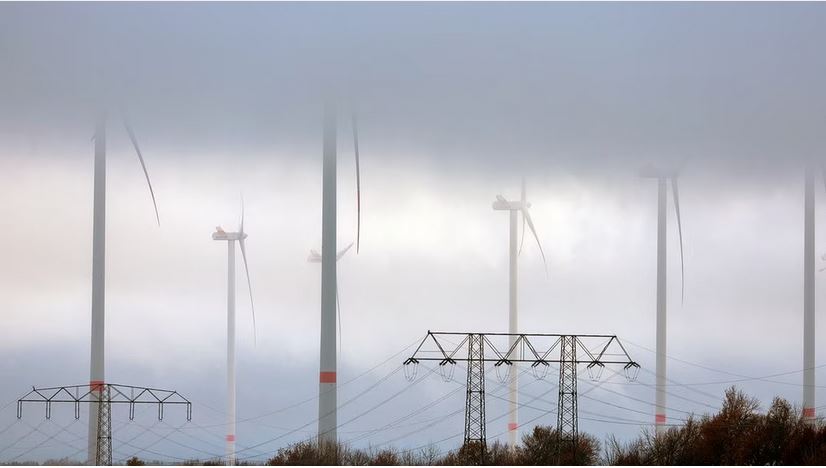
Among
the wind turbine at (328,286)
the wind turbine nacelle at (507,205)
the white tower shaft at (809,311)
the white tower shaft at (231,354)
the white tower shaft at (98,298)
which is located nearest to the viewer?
the wind turbine at (328,286)

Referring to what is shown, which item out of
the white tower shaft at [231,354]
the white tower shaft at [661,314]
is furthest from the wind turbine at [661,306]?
the white tower shaft at [231,354]

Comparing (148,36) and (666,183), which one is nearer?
(148,36)

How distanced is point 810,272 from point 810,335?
3900mm

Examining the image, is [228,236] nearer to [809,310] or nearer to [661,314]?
[661,314]

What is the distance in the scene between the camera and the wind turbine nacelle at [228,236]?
92725 millimetres

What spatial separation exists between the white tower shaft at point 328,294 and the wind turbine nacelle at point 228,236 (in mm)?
30189

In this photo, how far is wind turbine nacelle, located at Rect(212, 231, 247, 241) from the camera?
304ft

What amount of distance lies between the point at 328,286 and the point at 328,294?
1.30ft

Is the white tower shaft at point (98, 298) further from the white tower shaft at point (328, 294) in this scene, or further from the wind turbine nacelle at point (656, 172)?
the wind turbine nacelle at point (656, 172)

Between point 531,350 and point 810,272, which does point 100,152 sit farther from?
point 810,272

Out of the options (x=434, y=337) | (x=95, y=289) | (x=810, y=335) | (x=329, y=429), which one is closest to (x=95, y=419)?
(x=95, y=289)

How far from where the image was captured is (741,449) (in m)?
61.5

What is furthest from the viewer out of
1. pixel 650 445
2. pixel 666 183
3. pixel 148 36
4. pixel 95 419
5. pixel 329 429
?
pixel 666 183

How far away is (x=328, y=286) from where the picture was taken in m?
59.7
